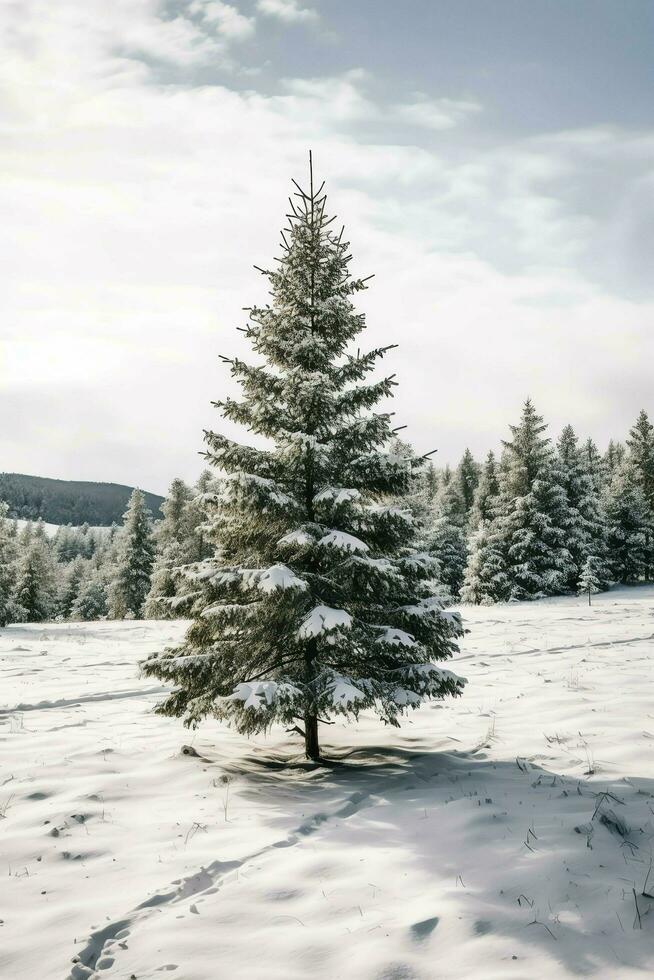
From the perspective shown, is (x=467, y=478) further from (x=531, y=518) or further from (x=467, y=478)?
(x=531, y=518)

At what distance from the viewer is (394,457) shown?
317 inches

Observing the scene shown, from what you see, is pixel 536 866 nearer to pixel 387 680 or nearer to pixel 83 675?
pixel 387 680

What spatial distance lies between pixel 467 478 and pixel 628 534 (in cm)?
4064

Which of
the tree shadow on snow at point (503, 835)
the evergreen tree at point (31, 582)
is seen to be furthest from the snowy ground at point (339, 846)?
the evergreen tree at point (31, 582)

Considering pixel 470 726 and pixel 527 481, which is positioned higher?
pixel 527 481

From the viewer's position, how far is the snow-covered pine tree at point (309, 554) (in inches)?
278

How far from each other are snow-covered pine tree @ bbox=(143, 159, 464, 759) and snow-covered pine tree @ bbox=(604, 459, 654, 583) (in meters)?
39.8

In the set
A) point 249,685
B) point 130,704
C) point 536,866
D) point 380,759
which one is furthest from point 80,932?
point 130,704

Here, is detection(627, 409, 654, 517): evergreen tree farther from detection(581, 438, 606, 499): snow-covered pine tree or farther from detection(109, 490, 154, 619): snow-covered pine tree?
detection(109, 490, 154, 619): snow-covered pine tree

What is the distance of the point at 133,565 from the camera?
154 ft

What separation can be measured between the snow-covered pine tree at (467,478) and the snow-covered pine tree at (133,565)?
45304mm

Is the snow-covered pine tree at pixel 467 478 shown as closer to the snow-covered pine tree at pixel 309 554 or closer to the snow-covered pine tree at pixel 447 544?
the snow-covered pine tree at pixel 447 544

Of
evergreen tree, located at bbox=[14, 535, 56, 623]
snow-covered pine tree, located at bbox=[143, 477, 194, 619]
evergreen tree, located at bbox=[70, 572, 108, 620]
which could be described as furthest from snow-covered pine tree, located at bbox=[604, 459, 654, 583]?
evergreen tree, located at bbox=[70, 572, 108, 620]

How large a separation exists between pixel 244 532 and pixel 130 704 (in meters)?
5.98
